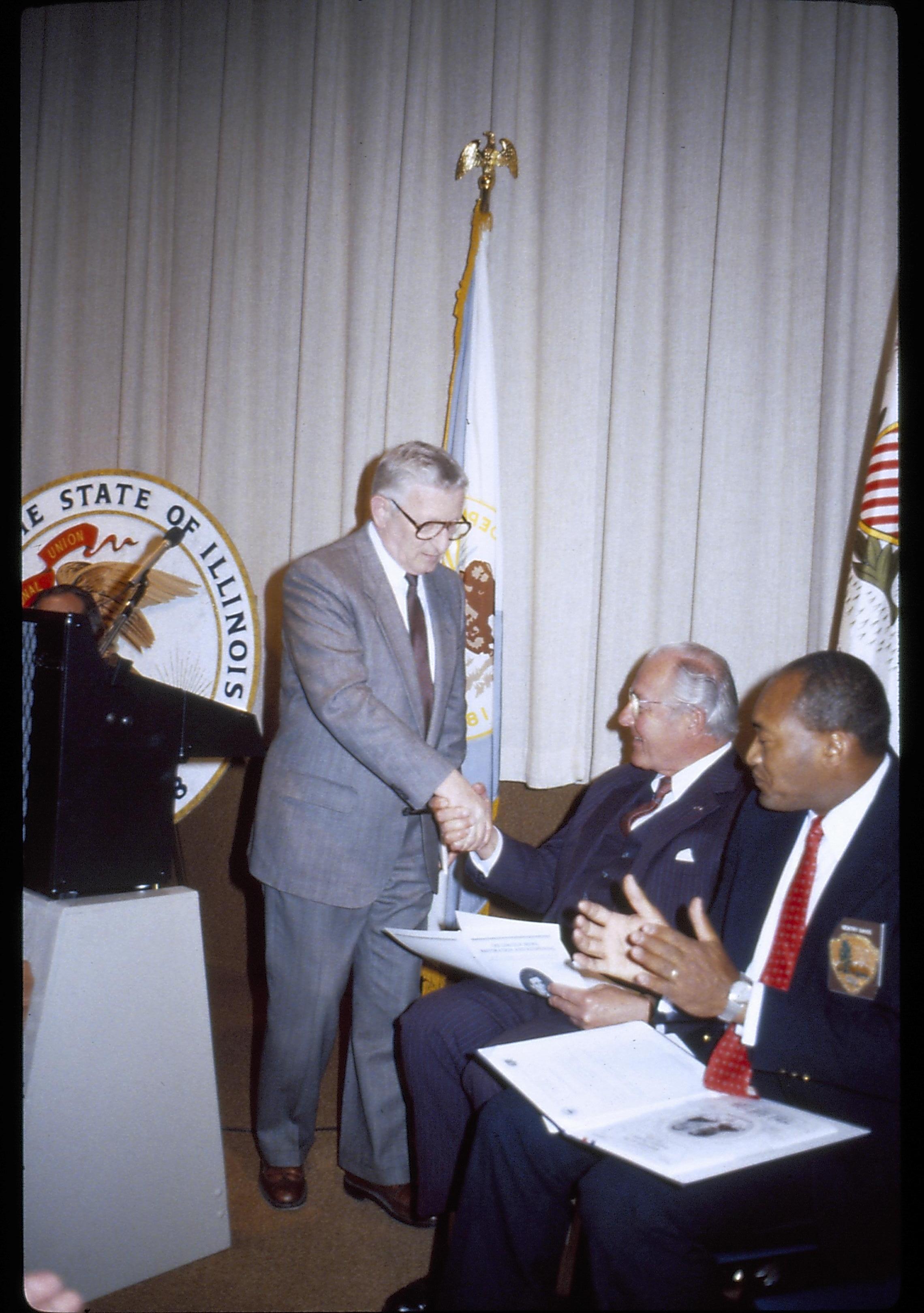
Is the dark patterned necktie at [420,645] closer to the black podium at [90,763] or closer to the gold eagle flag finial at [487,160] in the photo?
the black podium at [90,763]

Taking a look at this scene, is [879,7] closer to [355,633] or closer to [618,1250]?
[355,633]

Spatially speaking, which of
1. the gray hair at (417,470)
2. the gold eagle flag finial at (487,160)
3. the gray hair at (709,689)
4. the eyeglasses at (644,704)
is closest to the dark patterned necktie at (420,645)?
the gray hair at (417,470)

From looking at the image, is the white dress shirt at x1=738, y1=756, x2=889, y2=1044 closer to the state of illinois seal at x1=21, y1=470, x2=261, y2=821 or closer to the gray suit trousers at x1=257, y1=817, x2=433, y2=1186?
the gray suit trousers at x1=257, y1=817, x2=433, y2=1186

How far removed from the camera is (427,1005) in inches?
77.9

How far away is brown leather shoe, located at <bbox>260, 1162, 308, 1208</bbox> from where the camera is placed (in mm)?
2150

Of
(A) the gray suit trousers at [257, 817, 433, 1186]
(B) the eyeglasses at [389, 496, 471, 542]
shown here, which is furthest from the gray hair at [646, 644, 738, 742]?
(A) the gray suit trousers at [257, 817, 433, 1186]

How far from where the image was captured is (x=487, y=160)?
312 centimetres

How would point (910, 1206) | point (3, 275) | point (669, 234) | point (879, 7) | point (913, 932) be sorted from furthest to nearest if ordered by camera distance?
1. point (669, 234)
2. point (879, 7)
3. point (3, 275)
4. point (913, 932)
5. point (910, 1206)

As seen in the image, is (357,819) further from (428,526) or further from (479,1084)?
(428,526)

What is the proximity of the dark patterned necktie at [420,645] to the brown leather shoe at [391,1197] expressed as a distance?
1.17 metres

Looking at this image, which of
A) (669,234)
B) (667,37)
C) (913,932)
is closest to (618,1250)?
(913,932)

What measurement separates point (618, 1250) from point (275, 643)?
2.71 m

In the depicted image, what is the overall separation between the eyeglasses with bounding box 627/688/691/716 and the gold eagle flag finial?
1.99 meters

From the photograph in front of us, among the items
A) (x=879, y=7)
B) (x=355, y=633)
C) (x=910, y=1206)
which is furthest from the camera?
(x=879, y=7)
